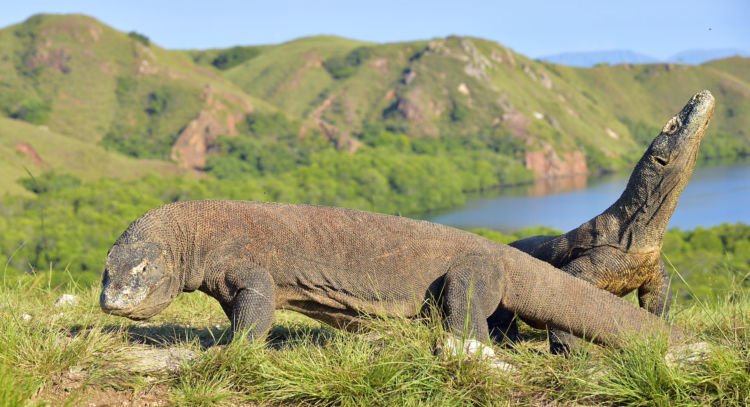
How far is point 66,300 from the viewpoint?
6.88 meters

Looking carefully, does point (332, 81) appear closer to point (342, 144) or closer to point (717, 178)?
point (342, 144)

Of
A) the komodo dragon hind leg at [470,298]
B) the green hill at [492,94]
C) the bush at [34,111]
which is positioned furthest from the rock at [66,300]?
the green hill at [492,94]

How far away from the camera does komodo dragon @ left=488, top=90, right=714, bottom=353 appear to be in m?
5.60

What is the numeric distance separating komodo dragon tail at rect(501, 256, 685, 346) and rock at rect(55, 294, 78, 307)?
372cm

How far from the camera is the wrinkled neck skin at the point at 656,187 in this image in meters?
5.59

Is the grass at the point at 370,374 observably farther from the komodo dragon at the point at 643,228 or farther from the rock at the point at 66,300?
the rock at the point at 66,300

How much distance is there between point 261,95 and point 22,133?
7839 centimetres

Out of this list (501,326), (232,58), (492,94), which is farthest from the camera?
(232,58)

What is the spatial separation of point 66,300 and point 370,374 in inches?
150

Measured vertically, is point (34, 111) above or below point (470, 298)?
below

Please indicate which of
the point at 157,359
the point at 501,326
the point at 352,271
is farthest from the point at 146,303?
the point at 501,326

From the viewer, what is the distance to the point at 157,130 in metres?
109

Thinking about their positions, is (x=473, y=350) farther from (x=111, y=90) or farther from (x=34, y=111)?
(x=111, y=90)

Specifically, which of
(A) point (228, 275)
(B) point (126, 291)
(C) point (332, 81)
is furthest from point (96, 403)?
(C) point (332, 81)
